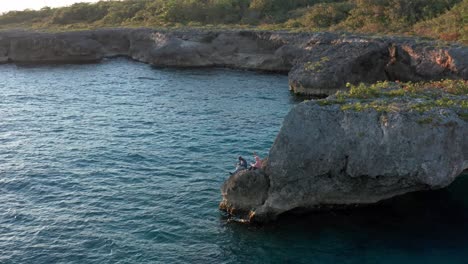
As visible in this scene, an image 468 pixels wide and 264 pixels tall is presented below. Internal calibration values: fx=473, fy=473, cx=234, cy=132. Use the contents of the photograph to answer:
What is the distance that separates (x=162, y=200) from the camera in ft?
99.6

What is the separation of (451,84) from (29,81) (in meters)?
55.2

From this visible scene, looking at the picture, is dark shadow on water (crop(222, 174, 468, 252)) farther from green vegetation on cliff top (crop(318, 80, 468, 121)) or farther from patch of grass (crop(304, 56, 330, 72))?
patch of grass (crop(304, 56, 330, 72))

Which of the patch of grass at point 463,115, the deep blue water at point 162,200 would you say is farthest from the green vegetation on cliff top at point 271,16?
the patch of grass at point 463,115

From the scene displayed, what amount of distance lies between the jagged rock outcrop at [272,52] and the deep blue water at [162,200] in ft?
23.6

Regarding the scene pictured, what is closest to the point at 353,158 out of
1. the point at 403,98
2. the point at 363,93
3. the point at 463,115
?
the point at 363,93

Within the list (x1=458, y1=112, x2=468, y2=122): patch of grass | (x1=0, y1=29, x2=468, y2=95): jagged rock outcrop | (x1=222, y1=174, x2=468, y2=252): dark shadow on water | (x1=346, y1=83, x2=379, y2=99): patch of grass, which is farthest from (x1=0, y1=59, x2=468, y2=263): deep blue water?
(x1=0, y1=29, x2=468, y2=95): jagged rock outcrop

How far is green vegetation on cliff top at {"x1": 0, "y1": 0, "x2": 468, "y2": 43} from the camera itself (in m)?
69.6

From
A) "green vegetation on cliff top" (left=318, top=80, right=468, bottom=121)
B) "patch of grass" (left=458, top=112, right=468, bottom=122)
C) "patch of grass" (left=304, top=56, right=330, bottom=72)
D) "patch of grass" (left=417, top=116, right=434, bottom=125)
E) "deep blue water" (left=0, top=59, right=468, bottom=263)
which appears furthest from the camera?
"patch of grass" (left=304, top=56, right=330, bottom=72)

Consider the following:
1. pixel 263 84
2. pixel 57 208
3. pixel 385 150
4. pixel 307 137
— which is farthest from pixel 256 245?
pixel 263 84

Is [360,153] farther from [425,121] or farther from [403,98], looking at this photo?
[403,98]

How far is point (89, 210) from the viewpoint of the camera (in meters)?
29.3

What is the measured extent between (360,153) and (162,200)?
501 inches

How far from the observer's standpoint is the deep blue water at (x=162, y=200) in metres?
24.9

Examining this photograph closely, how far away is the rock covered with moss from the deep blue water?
149 centimetres
